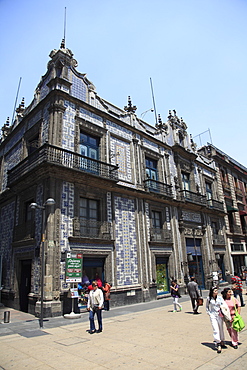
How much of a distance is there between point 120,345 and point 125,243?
8.72m

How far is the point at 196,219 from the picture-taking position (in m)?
23.0

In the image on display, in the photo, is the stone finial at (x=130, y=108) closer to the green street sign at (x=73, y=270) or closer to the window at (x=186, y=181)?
the window at (x=186, y=181)

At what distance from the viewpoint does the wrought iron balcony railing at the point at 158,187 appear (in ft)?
60.0

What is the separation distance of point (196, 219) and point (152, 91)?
505 inches

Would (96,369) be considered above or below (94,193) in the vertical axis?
below

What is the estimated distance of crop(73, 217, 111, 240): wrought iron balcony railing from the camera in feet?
43.0

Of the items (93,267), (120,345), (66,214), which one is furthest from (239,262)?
(120,345)

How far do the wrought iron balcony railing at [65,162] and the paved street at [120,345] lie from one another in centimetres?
733

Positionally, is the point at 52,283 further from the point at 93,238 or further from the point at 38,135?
the point at 38,135

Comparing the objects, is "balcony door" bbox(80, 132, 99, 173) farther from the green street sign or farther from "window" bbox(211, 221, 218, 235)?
"window" bbox(211, 221, 218, 235)

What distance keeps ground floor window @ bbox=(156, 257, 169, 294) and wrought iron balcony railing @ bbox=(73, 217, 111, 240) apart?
5278mm

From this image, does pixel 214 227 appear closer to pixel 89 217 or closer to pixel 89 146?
pixel 89 217

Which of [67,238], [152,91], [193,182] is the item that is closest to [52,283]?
[67,238]

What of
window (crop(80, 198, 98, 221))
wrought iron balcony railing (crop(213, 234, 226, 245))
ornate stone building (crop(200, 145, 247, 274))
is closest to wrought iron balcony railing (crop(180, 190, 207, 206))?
wrought iron balcony railing (crop(213, 234, 226, 245))
